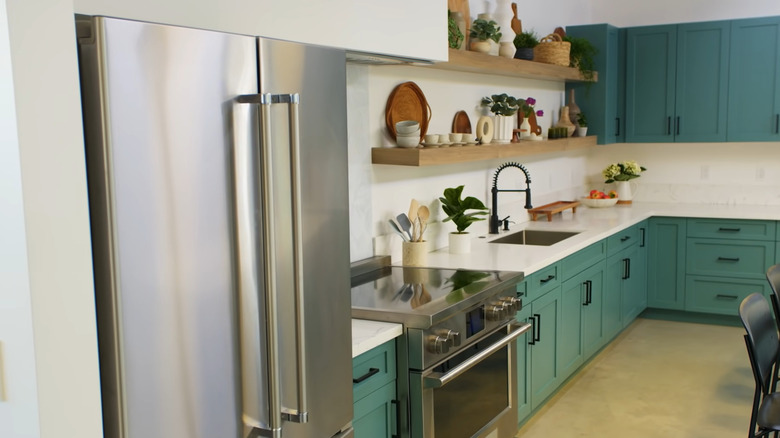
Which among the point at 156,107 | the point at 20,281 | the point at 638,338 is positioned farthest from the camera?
the point at 638,338

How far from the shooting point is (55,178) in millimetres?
1372

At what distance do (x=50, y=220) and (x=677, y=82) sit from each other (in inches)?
225

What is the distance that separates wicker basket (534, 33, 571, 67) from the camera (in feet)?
17.7

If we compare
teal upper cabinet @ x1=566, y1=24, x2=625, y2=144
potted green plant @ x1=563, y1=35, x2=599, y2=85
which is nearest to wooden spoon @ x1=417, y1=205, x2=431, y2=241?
potted green plant @ x1=563, y1=35, x2=599, y2=85

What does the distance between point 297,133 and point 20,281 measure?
688 mm

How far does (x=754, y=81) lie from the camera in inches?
235

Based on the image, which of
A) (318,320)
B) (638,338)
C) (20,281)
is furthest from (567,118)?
(20,281)

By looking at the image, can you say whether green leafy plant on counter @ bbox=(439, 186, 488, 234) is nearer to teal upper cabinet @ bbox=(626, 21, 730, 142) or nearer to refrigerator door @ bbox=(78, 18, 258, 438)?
refrigerator door @ bbox=(78, 18, 258, 438)

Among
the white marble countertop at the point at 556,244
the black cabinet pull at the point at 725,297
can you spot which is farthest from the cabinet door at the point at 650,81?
the black cabinet pull at the point at 725,297

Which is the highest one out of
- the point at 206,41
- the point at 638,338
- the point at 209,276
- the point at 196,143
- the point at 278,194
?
the point at 206,41

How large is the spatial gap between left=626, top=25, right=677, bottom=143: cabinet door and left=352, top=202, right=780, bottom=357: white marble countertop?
2.07ft

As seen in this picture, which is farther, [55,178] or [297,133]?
[297,133]

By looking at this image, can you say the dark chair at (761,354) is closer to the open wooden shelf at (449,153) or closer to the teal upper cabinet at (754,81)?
the open wooden shelf at (449,153)

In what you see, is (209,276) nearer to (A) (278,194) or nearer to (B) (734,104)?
(A) (278,194)
